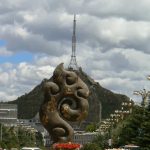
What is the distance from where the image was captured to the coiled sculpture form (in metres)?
Result: 37.4

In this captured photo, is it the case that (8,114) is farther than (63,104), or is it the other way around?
(8,114)

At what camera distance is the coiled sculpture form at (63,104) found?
37.4m

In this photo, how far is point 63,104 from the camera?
1487 inches

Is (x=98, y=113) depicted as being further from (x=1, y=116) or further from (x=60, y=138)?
(x=60, y=138)

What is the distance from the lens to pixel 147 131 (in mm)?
53812

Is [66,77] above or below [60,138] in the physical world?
above

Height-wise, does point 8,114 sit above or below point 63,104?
above

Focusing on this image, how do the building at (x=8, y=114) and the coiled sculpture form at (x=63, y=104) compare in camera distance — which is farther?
the building at (x=8, y=114)

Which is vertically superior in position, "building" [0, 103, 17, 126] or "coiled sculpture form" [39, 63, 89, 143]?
"building" [0, 103, 17, 126]

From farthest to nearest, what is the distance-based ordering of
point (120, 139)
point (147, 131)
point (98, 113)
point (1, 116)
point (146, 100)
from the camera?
1. point (98, 113)
2. point (1, 116)
3. point (120, 139)
4. point (146, 100)
5. point (147, 131)

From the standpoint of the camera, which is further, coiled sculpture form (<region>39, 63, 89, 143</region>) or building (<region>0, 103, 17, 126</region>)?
building (<region>0, 103, 17, 126</region>)

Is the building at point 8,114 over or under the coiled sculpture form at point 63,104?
over

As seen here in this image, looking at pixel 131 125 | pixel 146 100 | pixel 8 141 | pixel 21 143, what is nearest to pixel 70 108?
pixel 146 100

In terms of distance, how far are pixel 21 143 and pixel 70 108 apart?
8880 cm
